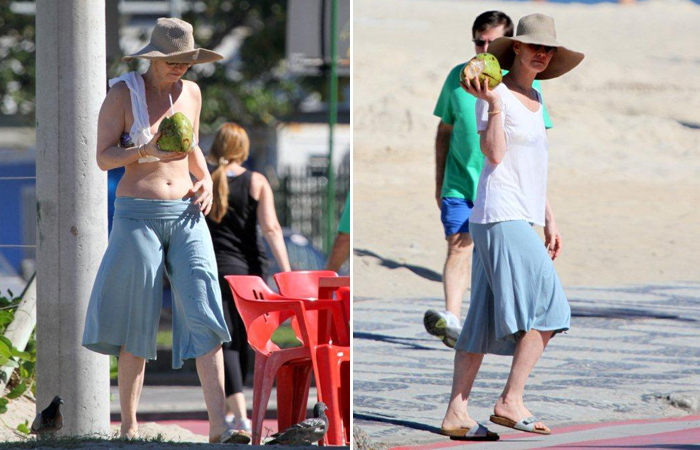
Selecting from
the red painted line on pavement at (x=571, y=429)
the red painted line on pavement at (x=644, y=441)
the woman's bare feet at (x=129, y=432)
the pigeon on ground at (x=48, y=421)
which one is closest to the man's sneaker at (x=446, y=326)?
the red painted line on pavement at (x=571, y=429)

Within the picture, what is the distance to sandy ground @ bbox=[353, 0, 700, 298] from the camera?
14.6m

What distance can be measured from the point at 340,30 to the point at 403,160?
12078 mm

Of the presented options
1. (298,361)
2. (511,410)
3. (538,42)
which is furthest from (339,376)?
(538,42)

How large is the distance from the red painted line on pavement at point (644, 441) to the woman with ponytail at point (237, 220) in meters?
2.42

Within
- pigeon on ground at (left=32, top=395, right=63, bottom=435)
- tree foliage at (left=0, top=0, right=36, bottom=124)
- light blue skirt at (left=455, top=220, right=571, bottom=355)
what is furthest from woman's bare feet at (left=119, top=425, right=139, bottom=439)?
tree foliage at (left=0, top=0, right=36, bottom=124)

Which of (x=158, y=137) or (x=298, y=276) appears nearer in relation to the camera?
(x=158, y=137)

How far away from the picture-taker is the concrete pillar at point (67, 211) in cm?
587

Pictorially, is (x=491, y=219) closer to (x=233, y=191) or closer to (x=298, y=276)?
(x=298, y=276)

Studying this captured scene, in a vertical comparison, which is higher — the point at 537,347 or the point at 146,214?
the point at 146,214

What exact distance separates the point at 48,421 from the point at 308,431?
114 centimetres

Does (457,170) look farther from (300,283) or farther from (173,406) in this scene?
(173,406)

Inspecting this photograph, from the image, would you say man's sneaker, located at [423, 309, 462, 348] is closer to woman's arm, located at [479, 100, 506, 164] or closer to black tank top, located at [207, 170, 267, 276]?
black tank top, located at [207, 170, 267, 276]

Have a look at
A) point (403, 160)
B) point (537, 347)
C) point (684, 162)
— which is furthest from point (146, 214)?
point (684, 162)

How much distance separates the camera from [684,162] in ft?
93.2
